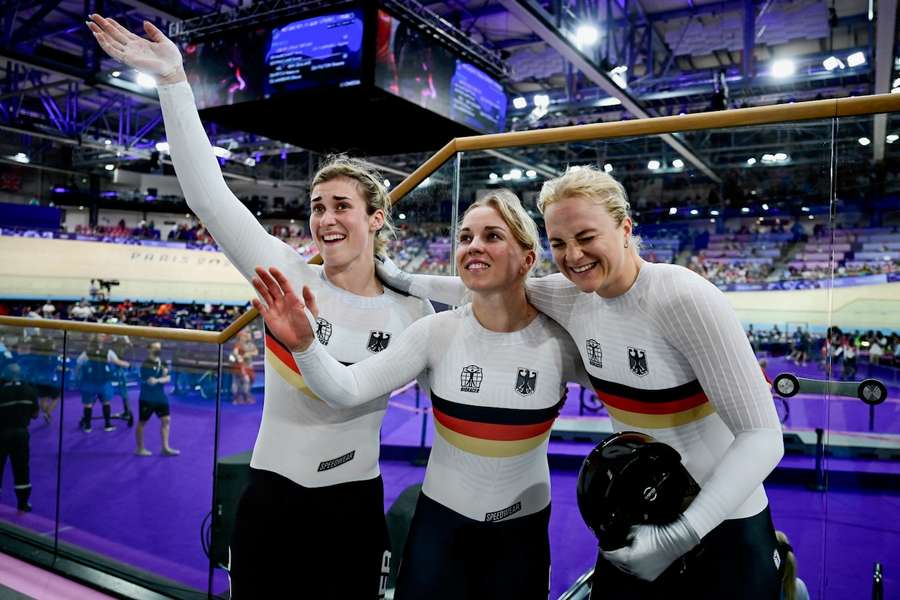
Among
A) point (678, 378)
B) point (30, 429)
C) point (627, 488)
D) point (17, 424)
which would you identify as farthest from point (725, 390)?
point (17, 424)

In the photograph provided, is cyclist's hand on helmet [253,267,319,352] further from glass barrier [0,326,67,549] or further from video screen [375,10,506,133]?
video screen [375,10,506,133]

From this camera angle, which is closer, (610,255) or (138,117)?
(610,255)

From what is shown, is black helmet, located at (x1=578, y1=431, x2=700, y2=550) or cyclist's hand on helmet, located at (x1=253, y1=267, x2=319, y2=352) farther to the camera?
cyclist's hand on helmet, located at (x1=253, y1=267, x2=319, y2=352)

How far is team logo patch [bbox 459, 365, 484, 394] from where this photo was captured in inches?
68.6

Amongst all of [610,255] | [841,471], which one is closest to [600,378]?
[610,255]

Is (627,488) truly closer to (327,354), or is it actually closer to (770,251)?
(327,354)

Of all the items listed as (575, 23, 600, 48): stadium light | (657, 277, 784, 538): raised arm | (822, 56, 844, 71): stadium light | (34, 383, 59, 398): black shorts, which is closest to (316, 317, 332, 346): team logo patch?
(657, 277, 784, 538): raised arm

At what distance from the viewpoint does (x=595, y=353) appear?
1.61 meters

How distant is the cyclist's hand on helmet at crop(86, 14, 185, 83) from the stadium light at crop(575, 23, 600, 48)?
6.45 m

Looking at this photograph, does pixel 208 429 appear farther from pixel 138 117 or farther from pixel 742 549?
pixel 138 117

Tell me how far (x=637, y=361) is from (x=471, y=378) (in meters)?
0.47

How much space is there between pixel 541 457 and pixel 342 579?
27.6 inches

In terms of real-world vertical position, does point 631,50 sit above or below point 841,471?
above

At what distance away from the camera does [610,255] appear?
1.51m
